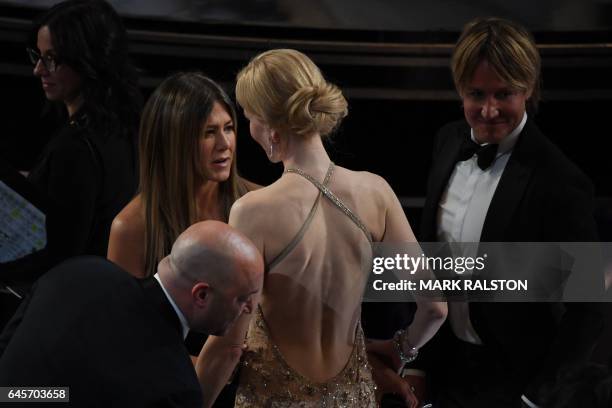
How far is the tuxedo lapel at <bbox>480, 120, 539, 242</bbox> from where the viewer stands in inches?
111

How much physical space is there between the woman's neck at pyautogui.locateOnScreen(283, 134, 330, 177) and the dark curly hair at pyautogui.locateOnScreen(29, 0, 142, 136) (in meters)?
1.14

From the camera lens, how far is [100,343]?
212 centimetres

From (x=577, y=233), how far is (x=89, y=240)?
1644mm

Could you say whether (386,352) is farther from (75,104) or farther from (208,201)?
(75,104)

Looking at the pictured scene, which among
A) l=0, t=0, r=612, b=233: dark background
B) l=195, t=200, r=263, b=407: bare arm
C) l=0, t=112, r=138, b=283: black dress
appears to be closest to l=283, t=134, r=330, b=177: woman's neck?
l=195, t=200, r=263, b=407: bare arm

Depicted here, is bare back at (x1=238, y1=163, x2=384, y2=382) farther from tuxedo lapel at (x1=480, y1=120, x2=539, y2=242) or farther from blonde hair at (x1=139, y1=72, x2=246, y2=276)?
blonde hair at (x1=139, y1=72, x2=246, y2=276)

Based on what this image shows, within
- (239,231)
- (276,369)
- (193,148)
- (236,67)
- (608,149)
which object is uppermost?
(608,149)

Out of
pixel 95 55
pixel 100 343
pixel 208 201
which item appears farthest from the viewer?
pixel 95 55

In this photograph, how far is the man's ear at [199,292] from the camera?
2.19 meters

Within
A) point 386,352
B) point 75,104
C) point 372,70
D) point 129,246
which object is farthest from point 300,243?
point 372,70

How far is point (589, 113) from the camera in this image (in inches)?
176

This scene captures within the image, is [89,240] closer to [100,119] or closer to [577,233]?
[100,119]

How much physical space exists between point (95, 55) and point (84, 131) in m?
0.28

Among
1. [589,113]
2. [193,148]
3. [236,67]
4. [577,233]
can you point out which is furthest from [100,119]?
[589,113]
